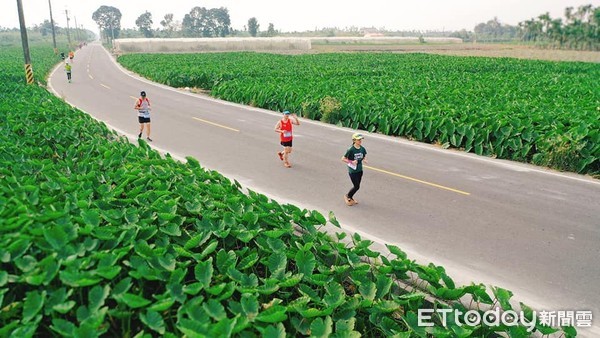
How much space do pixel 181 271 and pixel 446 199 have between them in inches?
265

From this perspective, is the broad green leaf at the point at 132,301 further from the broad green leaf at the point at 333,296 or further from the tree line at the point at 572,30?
the tree line at the point at 572,30

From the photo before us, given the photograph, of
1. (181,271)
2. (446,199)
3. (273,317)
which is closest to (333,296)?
(273,317)

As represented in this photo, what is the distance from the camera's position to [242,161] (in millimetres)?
12672

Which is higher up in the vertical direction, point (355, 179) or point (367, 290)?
point (367, 290)

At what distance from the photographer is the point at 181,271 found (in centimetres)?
432

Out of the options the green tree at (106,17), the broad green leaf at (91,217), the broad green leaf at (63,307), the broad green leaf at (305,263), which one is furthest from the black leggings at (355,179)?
the green tree at (106,17)

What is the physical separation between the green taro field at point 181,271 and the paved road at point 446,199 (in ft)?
5.42

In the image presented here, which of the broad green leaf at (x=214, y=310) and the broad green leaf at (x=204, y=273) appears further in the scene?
the broad green leaf at (x=204, y=273)

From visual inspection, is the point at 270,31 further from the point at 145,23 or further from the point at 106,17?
the point at 106,17

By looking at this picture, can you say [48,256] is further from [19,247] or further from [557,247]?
[557,247]

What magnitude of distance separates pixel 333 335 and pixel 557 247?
5187 millimetres

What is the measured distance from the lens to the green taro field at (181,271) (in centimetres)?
387

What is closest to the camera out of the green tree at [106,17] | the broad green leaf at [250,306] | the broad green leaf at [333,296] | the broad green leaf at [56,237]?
the broad green leaf at [250,306]

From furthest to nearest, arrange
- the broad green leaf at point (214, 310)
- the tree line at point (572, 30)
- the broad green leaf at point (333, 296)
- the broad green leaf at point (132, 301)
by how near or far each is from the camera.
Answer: the tree line at point (572, 30)
the broad green leaf at point (333, 296)
the broad green leaf at point (214, 310)
the broad green leaf at point (132, 301)
